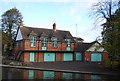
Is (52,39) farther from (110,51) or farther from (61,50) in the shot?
(110,51)

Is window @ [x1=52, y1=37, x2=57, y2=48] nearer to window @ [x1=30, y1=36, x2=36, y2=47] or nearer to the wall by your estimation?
the wall

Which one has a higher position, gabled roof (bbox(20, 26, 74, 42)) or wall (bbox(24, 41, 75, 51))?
gabled roof (bbox(20, 26, 74, 42))


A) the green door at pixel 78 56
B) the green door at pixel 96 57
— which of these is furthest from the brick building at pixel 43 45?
the green door at pixel 96 57

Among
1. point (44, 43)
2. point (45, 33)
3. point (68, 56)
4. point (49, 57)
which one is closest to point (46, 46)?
point (44, 43)

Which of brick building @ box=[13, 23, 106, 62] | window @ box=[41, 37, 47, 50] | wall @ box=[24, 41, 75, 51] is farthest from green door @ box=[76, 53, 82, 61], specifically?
window @ box=[41, 37, 47, 50]

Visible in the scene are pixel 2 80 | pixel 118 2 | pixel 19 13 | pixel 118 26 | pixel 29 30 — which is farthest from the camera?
pixel 19 13

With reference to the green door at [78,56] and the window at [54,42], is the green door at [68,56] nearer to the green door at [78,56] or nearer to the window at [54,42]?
the green door at [78,56]

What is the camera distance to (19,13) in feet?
159

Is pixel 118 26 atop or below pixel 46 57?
atop

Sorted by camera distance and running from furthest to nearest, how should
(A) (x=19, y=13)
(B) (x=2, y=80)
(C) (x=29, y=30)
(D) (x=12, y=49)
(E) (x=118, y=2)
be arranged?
(A) (x=19, y=13), (D) (x=12, y=49), (C) (x=29, y=30), (E) (x=118, y=2), (B) (x=2, y=80)

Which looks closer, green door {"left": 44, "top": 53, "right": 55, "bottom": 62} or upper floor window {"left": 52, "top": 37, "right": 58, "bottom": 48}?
green door {"left": 44, "top": 53, "right": 55, "bottom": 62}

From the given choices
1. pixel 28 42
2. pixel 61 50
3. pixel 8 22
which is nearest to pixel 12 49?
pixel 8 22

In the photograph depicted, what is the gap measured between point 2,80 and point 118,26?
15.5 meters

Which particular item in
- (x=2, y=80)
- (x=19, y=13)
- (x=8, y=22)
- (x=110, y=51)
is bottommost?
(x=2, y=80)
